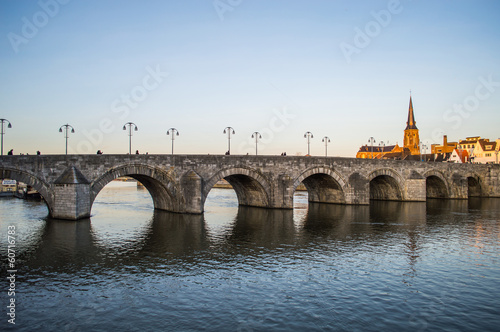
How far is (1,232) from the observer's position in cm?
2439

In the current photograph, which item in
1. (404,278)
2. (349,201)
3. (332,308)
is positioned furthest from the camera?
(349,201)

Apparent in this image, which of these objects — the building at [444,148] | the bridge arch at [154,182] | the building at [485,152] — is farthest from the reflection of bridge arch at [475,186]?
the bridge arch at [154,182]

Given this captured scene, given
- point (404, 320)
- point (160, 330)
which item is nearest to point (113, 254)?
point (160, 330)

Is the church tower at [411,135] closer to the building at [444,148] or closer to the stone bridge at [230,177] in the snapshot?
the building at [444,148]

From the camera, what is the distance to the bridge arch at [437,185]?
56406mm

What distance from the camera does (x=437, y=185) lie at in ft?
194

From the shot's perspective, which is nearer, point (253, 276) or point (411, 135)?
point (253, 276)

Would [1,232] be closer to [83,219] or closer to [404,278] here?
[83,219]

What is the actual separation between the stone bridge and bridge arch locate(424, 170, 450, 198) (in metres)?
0.15

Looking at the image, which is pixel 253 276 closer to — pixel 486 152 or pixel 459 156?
pixel 486 152

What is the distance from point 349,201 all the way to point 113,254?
32.1 m

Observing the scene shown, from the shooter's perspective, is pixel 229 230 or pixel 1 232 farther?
pixel 229 230

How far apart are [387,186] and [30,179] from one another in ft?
147

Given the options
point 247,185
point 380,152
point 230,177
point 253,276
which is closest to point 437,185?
point 247,185
